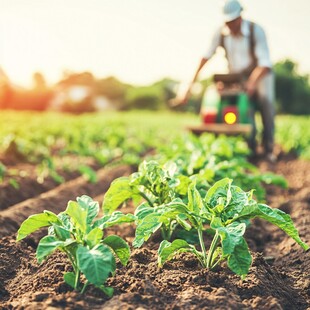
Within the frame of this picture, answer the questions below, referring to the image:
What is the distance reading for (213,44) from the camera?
7824 millimetres

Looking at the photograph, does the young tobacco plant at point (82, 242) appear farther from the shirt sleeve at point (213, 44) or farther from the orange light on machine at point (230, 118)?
the shirt sleeve at point (213, 44)

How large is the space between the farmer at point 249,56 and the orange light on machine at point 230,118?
40 cm

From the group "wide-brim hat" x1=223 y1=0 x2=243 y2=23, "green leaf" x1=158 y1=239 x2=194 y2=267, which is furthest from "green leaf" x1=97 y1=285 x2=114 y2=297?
"wide-brim hat" x1=223 y1=0 x2=243 y2=23

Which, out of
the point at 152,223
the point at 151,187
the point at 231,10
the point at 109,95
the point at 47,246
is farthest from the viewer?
the point at 109,95

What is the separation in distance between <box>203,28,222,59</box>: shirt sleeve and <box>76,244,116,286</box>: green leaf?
19.4 feet

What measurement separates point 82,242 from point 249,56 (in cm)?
600

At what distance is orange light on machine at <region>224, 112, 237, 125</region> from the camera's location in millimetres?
7775

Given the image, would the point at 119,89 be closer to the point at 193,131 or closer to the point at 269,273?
the point at 193,131

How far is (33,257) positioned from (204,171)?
4.64 ft

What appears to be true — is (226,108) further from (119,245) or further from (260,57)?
(119,245)

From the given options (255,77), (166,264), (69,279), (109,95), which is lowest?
(166,264)

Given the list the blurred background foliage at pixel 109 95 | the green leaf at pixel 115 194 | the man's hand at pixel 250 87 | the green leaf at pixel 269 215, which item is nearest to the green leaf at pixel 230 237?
the green leaf at pixel 269 215

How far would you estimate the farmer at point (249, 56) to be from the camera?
7395 millimetres

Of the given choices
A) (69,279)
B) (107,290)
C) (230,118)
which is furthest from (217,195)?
(230,118)
